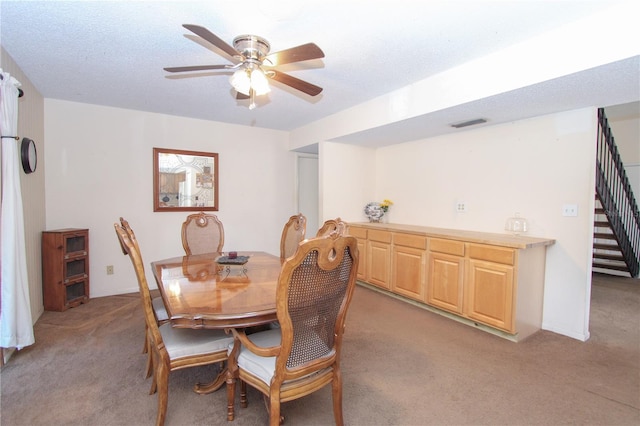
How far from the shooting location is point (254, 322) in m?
1.47

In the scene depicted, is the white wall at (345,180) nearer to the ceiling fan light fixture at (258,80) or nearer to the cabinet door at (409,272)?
the cabinet door at (409,272)

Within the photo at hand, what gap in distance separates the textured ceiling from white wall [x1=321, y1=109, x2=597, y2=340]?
0.33 meters

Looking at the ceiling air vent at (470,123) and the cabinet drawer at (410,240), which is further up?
the ceiling air vent at (470,123)

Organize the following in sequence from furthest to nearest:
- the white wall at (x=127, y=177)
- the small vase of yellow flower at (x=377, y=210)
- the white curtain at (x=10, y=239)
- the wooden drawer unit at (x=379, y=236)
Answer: the small vase of yellow flower at (x=377, y=210), the wooden drawer unit at (x=379, y=236), the white wall at (x=127, y=177), the white curtain at (x=10, y=239)

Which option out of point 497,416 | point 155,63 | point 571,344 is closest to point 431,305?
point 571,344

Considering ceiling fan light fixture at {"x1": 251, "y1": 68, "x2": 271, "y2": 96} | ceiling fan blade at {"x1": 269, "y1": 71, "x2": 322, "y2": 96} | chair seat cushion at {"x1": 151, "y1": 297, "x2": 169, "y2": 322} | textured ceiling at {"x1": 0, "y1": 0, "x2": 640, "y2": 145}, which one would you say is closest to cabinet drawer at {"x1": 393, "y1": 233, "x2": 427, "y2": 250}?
textured ceiling at {"x1": 0, "y1": 0, "x2": 640, "y2": 145}

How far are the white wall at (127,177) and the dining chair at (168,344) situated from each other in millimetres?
2555

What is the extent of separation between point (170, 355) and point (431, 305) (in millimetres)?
2654

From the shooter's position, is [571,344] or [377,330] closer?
[571,344]

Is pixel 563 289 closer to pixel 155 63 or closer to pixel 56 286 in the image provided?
pixel 155 63

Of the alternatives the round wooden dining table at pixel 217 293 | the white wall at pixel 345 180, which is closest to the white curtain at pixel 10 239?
the round wooden dining table at pixel 217 293

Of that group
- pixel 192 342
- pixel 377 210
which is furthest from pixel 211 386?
pixel 377 210

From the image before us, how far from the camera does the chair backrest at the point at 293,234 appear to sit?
9.61 ft

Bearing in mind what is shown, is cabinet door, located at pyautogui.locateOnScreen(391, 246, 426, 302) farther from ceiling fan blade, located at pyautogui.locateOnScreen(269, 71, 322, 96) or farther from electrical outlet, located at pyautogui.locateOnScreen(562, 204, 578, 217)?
ceiling fan blade, located at pyautogui.locateOnScreen(269, 71, 322, 96)
